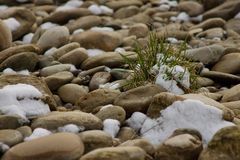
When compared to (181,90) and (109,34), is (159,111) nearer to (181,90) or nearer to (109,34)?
(181,90)

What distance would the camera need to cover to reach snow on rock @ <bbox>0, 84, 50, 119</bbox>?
3.46 meters

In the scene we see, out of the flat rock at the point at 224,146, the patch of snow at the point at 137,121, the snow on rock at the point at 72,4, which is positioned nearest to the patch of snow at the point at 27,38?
the snow on rock at the point at 72,4

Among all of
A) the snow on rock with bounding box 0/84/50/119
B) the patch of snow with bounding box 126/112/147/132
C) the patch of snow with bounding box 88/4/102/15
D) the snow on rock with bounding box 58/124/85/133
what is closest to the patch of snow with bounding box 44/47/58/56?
the snow on rock with bounding box 0/84/50/119

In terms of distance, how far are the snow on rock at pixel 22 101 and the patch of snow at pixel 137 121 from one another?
1.77ft

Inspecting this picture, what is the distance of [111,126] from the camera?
3.40 meters

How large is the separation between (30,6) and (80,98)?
330 cm

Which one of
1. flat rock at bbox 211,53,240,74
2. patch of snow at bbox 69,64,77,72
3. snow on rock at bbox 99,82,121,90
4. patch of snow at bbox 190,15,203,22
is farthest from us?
patch of snow at bbox 190,15,203,22

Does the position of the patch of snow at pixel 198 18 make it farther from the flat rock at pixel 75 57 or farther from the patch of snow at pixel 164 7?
the flat rock at pixel 75 57

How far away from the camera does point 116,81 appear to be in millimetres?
4387

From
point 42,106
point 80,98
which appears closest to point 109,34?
point 80,98

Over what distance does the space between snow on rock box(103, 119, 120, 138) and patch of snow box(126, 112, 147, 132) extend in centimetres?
12

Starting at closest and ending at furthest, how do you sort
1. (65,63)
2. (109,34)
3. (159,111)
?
(159,111) < (65,63) < (109,34)

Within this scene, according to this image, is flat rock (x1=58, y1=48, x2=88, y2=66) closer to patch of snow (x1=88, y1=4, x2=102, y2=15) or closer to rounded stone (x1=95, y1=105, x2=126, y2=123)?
rounded stone (x1=95, y1=105, x2=126, y2=123)

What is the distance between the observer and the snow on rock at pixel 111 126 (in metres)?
3.38
